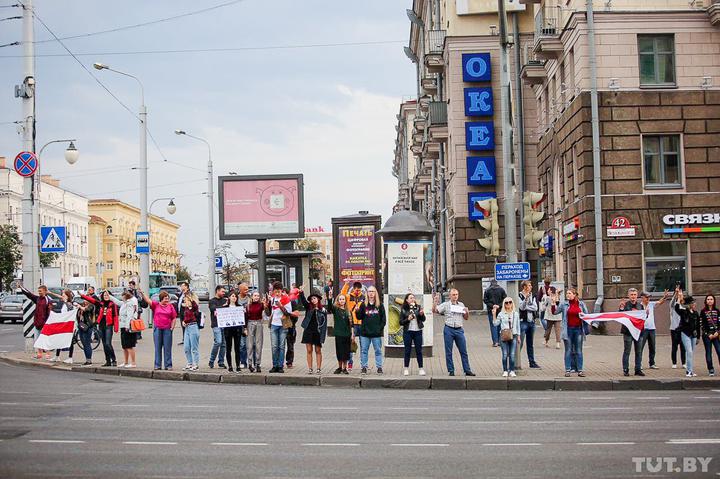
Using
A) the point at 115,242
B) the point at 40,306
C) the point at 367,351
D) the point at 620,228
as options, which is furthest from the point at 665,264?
the point at 115,242

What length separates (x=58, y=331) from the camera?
24.9 m

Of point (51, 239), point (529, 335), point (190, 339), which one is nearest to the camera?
point (190, 339)

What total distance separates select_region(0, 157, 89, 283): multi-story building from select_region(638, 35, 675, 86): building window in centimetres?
7065

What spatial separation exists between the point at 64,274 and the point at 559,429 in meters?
115

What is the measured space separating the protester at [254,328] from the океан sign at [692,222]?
15606 mm

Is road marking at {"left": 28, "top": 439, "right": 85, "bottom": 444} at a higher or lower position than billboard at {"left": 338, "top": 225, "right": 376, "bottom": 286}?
lower

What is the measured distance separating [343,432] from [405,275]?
11.2m

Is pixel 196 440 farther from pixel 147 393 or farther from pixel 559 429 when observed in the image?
pixel 147 393

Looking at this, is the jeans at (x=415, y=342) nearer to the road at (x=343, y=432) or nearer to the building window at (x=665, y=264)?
the road at (x=343, y=432)

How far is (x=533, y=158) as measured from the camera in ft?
157

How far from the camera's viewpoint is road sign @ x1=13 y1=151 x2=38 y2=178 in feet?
86.5

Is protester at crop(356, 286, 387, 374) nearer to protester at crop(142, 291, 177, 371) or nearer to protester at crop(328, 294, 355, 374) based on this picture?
protester at crop(328, 294, 355, 374)

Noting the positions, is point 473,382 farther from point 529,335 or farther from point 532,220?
point 532,220

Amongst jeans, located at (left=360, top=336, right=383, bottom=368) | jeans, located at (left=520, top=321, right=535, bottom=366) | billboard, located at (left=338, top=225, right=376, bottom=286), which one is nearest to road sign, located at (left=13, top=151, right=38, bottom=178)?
billboard, located at (left=338, top=225, right=376, bottom=286)
